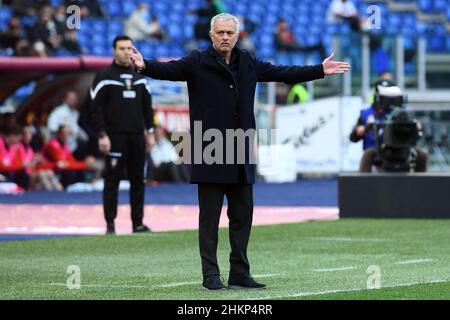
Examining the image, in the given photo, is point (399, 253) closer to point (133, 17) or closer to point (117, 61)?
point (117, 61)

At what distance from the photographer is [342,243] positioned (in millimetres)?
14406

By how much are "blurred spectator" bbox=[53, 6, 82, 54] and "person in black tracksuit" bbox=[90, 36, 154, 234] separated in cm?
1248

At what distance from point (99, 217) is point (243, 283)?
9198mm

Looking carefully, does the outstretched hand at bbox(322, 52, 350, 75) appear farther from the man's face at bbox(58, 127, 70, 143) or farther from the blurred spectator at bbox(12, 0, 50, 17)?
the blurred spectator at bbox(12, 0, 50, 17)

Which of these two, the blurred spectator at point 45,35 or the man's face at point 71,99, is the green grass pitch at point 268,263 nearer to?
the man's face at point 71,99

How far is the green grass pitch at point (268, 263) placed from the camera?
379 inches

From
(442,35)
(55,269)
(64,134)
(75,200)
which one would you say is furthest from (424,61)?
(55,269)

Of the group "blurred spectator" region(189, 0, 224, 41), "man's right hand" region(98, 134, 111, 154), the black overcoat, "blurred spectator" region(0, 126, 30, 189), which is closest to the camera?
the black overcoat

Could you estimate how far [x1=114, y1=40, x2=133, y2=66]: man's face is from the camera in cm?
1597

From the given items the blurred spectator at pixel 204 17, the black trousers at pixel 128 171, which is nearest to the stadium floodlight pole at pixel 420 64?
the blurred spectator at pixel 204 17

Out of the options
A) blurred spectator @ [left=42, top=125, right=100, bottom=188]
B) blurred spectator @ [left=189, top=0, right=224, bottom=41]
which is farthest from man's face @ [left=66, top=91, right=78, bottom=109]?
blurred spectator @ [left=189, top=0, right=224, bottom=41]

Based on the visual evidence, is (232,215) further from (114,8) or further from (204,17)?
(114,8)

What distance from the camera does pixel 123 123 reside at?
52.6 ft

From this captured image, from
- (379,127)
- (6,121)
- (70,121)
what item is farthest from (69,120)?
(379,127)
